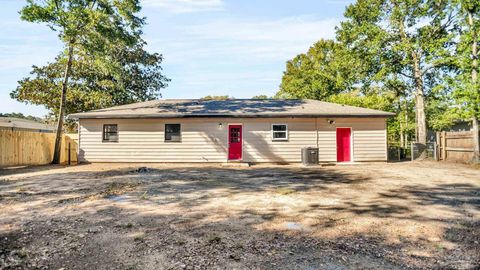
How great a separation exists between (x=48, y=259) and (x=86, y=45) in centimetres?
1527

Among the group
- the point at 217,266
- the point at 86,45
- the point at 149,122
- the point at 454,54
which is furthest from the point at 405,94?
the point at 217,266

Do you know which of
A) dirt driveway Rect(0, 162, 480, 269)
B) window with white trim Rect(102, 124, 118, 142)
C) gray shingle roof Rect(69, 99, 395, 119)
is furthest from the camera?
window with white trim Rect(102, 124, 118, 142)

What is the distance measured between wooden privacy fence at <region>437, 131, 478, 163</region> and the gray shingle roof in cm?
369

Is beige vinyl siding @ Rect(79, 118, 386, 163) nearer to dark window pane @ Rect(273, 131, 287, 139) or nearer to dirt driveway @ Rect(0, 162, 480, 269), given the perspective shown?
dark window pane @ Rect(273, 131, 287, 139)

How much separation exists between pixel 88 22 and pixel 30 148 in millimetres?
7580

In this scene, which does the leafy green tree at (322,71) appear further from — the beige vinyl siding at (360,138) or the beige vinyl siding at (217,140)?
the beige vinyl siding at (217,140)

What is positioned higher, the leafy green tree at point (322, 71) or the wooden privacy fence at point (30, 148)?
the leafy green tree at point (322, 71)

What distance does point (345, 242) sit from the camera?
13.3 feet

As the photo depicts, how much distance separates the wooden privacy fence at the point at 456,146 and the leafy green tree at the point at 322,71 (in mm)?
7532

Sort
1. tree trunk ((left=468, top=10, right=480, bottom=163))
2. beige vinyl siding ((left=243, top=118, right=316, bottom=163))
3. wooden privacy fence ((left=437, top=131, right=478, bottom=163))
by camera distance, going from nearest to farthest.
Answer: tree trunk ((left=468, top=10, right=480, bottom=163))
wooden privacy fence ((left=437, top=131, right=478, bottom=163))
beige vinyl siding ((left=243, top=118, right=316, bottom=163))

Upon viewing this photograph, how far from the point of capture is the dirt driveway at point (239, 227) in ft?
11.5

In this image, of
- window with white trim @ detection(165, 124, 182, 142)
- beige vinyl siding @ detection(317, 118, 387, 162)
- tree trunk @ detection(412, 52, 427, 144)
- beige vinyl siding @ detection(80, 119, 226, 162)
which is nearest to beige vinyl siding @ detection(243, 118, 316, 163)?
beige vinyl siding @ detection(317, 118, 387, 162)

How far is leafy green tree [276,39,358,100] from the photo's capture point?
22125mm

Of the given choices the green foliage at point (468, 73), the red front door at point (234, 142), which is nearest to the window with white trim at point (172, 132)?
the red front door at point (234, 142)
